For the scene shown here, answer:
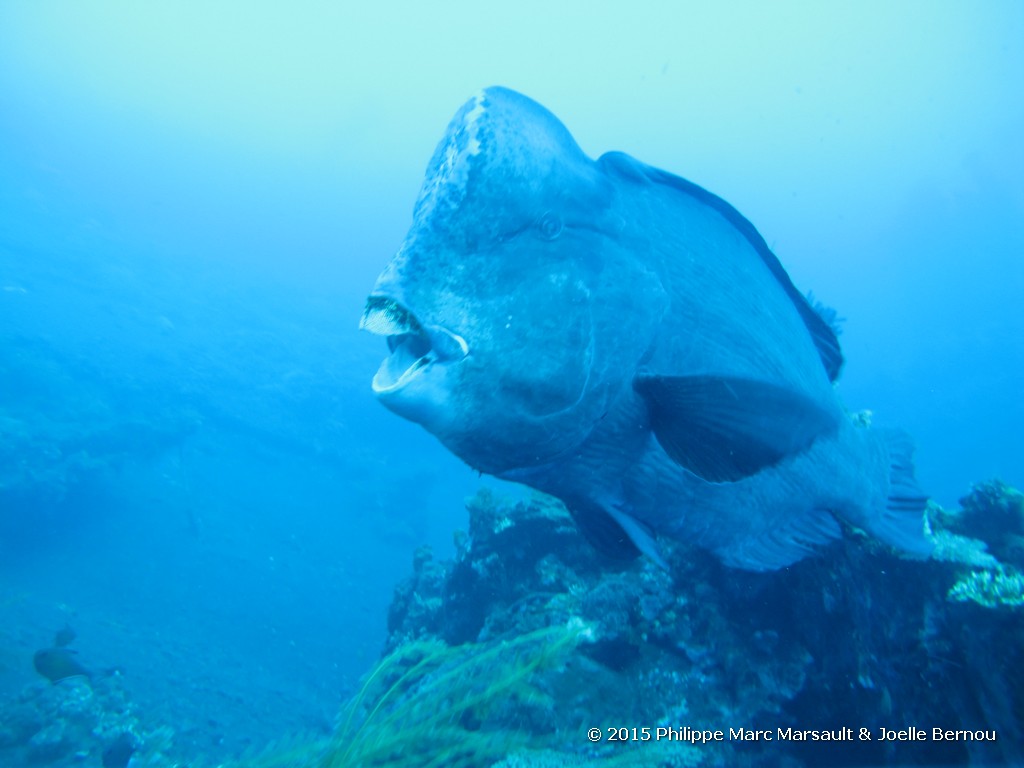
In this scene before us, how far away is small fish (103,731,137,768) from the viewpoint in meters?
7.64

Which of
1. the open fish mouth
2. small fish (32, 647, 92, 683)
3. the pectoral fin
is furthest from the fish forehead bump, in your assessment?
small fish (32, 647, 92, 683)

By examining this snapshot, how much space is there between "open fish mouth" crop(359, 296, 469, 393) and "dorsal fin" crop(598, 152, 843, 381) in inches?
41.8

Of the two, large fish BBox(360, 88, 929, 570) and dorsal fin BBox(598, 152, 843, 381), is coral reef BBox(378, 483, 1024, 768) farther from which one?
large fish BBox(360, 88, 929, 570)

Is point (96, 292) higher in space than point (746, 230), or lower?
higher

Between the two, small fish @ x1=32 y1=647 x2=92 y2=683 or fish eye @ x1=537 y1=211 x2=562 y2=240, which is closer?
fish eye @ x1=537 y1=211 x2=562 y2=240

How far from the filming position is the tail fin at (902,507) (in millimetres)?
2711

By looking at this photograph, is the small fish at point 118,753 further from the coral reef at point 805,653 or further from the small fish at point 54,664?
the coral reef at point 805,653

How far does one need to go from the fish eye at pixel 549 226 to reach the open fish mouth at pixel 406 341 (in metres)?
0.46

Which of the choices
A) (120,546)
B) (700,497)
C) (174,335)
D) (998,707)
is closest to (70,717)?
(700,497)

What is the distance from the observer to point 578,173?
5.79 feet

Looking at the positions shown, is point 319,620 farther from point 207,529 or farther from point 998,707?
point 998,707

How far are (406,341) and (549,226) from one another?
58 cm

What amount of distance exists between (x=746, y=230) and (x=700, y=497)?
120 centimetres

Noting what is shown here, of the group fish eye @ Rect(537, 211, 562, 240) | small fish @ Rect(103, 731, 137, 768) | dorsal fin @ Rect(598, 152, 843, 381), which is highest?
dorsal fin @ Rect(598, 152, 843, 381)
